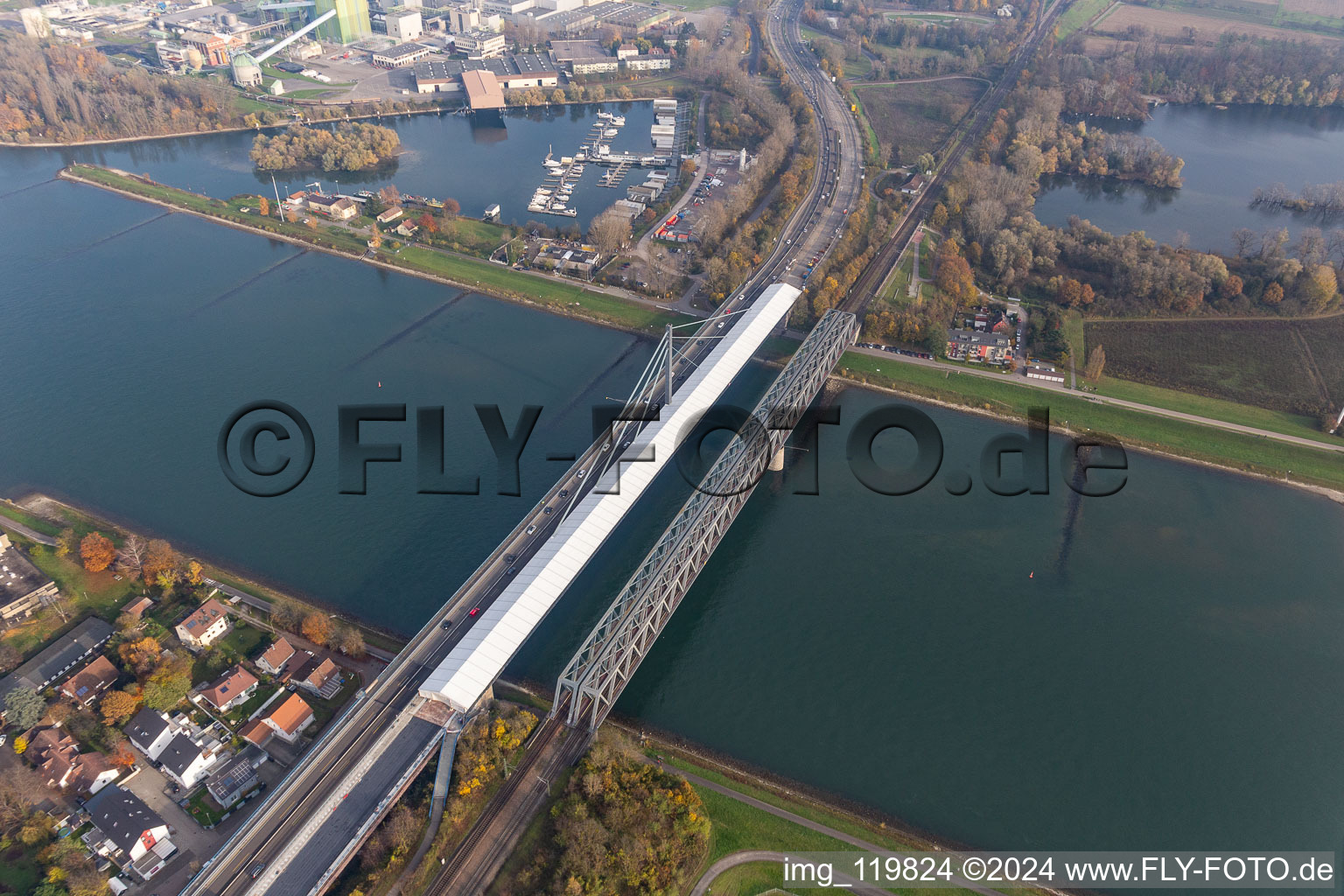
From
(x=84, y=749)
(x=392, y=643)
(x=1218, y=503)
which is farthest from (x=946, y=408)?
(x=84, y=749)

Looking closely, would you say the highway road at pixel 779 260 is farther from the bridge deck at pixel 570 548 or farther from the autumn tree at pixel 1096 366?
the autumn tree at pixel 1096 366

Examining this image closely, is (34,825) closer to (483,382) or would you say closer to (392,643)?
(392,643)

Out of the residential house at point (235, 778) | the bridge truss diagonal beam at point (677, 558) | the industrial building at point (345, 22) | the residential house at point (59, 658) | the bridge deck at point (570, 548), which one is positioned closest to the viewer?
the residential house at point (235, 778)

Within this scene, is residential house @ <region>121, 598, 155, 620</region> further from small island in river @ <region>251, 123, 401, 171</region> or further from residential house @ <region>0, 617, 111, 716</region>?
small island in river @ <region>251, 123, 401, 171</region>

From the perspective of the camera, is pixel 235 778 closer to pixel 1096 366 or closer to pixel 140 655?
pixel 140 655

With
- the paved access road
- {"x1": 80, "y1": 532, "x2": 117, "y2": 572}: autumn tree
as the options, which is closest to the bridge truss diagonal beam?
the paved access road

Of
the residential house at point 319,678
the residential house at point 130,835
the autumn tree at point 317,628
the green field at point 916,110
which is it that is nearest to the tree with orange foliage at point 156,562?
the autumn tree at point 317,628
